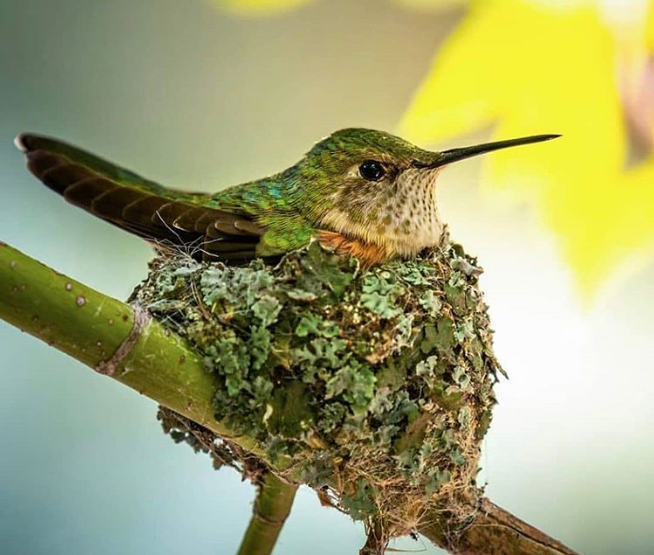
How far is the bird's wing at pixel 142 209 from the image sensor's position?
2.05 meters

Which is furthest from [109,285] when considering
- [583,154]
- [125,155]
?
[583,154]

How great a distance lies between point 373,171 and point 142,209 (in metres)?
0.64

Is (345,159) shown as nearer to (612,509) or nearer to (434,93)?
(434,93)

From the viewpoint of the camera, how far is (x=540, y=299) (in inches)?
139

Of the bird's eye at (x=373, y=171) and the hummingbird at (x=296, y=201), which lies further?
the bird's eye at (x=373, y=171)

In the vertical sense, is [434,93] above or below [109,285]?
above

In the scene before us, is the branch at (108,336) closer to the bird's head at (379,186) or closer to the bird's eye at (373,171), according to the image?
the bird's head at (379,186)

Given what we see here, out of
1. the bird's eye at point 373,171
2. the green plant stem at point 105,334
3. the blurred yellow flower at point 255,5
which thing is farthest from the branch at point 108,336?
the blurred yellow flower at point 255,5

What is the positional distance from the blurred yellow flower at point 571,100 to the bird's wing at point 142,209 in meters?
0.87

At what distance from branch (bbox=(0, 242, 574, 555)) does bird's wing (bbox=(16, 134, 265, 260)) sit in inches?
20.6

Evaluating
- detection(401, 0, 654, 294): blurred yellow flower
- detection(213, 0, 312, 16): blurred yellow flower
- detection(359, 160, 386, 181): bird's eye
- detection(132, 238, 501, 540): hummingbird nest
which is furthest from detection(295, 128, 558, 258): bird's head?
detection(213, 0, 312, 16): blurred yellow flower

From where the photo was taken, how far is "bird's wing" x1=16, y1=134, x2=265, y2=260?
6.74 feet

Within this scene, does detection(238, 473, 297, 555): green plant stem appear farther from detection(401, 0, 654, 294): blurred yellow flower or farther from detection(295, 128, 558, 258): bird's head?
detection(401, 0, 654, 294): blurred yellow flower

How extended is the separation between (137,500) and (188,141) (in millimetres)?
1545
